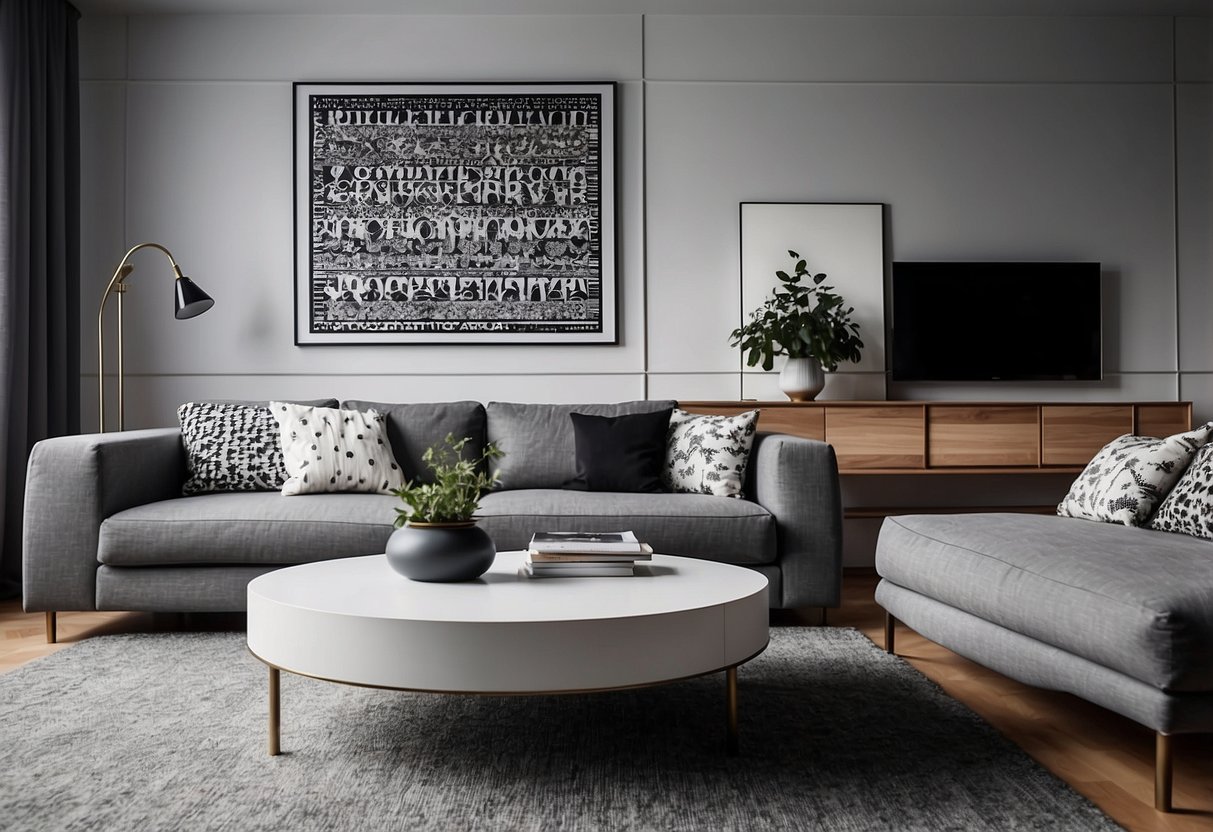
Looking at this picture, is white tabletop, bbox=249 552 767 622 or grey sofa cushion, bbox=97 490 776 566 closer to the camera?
white tabletop, bbox=249 552 767 622

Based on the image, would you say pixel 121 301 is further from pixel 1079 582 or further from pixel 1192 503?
pixel 1192 503

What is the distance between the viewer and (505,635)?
60.7 inches

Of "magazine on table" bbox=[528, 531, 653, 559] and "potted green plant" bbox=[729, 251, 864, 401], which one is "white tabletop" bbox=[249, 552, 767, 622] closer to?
"magazine on table" bbox=[528, 531, 653, 559]

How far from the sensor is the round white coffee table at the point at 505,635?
1548 millimetres

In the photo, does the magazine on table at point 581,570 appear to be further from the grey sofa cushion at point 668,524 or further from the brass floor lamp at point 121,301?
the brass floor lamp at point 121,301

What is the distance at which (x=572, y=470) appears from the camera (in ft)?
11.0

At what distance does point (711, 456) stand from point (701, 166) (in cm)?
163

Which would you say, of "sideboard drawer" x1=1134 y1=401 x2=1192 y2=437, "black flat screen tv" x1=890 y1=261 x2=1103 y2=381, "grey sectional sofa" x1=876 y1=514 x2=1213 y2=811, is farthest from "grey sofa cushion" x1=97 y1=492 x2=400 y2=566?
"sideboard drawer" x1=1134 y1=401 x2=1192 y2=437

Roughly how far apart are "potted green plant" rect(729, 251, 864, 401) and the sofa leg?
239 cm

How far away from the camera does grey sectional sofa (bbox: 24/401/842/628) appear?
274 centimetres

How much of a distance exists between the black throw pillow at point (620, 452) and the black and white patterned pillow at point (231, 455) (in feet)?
3.57

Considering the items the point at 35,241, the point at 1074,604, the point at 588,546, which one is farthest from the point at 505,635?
the point at 35,241

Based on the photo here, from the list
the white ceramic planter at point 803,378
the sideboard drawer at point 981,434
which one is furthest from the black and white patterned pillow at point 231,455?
the sideboard drawer at point 981,434

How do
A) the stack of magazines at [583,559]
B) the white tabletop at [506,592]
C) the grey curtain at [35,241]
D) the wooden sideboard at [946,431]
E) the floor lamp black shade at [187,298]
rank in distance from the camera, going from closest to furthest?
the white tabletop at [506,592], the stack of magazines at [583,559], the grey curtain at [35,241], the floor lamp black shade at [187,298], the wooden sideboard at [946,431]
